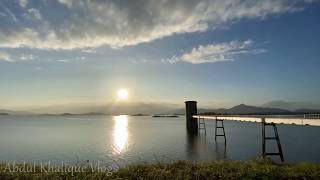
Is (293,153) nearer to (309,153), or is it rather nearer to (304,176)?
(309,153)

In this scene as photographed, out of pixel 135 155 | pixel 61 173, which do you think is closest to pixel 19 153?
pixel 135 155

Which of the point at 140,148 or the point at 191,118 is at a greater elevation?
the point at 191,118

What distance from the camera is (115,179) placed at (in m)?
13.1

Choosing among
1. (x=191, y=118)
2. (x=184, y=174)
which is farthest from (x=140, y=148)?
(x=184, y=174)

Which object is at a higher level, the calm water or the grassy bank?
A: the grassy bank

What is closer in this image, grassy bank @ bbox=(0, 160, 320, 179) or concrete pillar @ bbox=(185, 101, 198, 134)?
grassy bank @ bbox=(0, 160, 320, 179)

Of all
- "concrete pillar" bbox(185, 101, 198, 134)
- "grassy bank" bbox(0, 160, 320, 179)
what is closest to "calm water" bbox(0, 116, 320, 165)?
"concrete pillar" bbox(185, 101, 198, 134)

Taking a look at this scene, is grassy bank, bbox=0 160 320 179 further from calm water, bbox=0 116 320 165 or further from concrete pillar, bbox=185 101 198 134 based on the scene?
concrete pillar, bbox=185 101 198 134

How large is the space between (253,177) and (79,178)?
6.85 m

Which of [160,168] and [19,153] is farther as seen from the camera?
[19,153]

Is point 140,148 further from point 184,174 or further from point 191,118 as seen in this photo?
point 184,174

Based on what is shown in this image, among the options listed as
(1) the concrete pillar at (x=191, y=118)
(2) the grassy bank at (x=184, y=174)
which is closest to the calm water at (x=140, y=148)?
(1) the concrete pillar at (x=191, y=118)

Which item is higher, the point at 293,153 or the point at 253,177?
the point at 253,177

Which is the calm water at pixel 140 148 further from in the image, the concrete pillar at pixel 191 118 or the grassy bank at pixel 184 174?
the grassy bank at pixel 184 174
